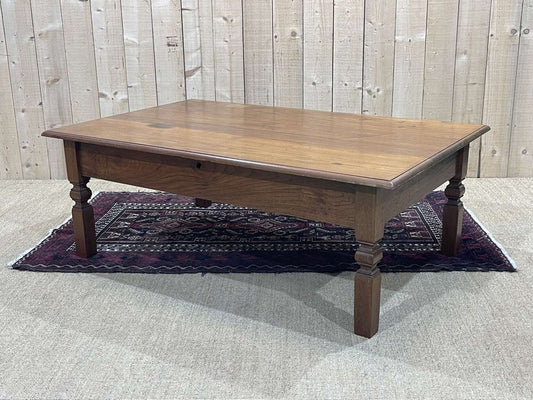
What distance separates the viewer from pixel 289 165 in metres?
2.12

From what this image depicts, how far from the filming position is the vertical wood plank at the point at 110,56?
3.75 metres

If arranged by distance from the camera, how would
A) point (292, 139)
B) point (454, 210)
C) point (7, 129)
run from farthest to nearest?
point (7, 129), point (454, 210), point (292, 139)

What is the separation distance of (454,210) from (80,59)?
2.21 meters

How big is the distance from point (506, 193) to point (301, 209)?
5.94 ft

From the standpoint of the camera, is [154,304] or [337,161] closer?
[337,161]

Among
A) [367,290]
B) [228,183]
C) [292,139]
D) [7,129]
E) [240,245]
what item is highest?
[292,139]

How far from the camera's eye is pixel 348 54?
3730 millimetres

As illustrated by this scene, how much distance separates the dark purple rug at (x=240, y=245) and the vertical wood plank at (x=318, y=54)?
85cm

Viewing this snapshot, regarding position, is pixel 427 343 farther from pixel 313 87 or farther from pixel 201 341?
pixel 313 87

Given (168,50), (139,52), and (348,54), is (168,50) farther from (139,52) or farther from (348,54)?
(348,54)

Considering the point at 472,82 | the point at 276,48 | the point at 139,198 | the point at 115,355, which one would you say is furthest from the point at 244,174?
the point at 472,82

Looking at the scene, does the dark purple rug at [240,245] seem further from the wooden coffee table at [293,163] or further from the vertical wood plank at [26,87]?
the vertical wood plank at [26,87]

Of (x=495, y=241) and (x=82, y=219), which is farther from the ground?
(x=82, y=219)

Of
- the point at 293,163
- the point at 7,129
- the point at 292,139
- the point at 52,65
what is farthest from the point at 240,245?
the point at 7,129
